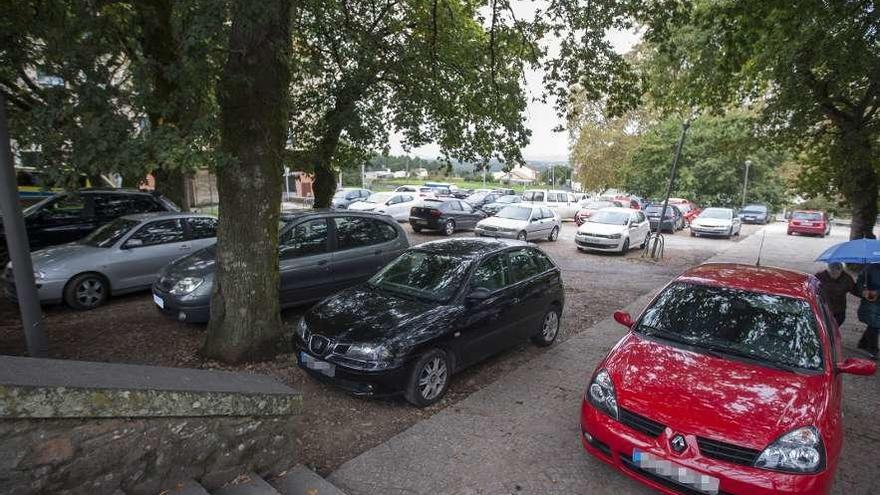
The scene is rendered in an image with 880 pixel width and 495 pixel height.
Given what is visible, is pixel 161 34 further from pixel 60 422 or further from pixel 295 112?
pixel 60 422

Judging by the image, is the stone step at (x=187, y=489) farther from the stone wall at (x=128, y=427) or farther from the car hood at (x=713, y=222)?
the car hood at (x=713, y=222)

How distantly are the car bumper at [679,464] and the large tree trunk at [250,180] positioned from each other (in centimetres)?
381

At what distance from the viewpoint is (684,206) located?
28.9 metres

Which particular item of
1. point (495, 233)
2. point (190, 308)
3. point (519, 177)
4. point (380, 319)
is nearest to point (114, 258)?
point (190, 308)

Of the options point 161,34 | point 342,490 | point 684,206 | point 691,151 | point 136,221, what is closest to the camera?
point 342,490

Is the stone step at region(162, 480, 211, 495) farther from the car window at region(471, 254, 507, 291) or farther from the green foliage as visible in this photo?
the green foliage

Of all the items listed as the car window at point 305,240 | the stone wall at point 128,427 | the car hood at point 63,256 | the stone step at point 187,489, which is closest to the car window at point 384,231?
the car window at point 305,240

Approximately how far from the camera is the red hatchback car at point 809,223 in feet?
78.1

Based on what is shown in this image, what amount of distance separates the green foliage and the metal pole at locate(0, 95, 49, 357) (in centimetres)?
3409

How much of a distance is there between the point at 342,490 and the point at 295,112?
955 centimetres

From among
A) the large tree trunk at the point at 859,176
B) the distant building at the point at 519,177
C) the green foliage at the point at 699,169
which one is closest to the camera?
the large tree trunk at the point at 859,176

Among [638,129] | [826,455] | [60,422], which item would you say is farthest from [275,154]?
[638,129]

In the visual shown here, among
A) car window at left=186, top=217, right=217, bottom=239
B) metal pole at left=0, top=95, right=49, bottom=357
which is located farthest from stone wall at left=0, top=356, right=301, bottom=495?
car window at left=186, top=217, right=217, bottom=239

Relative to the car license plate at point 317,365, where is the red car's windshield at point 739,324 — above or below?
above
